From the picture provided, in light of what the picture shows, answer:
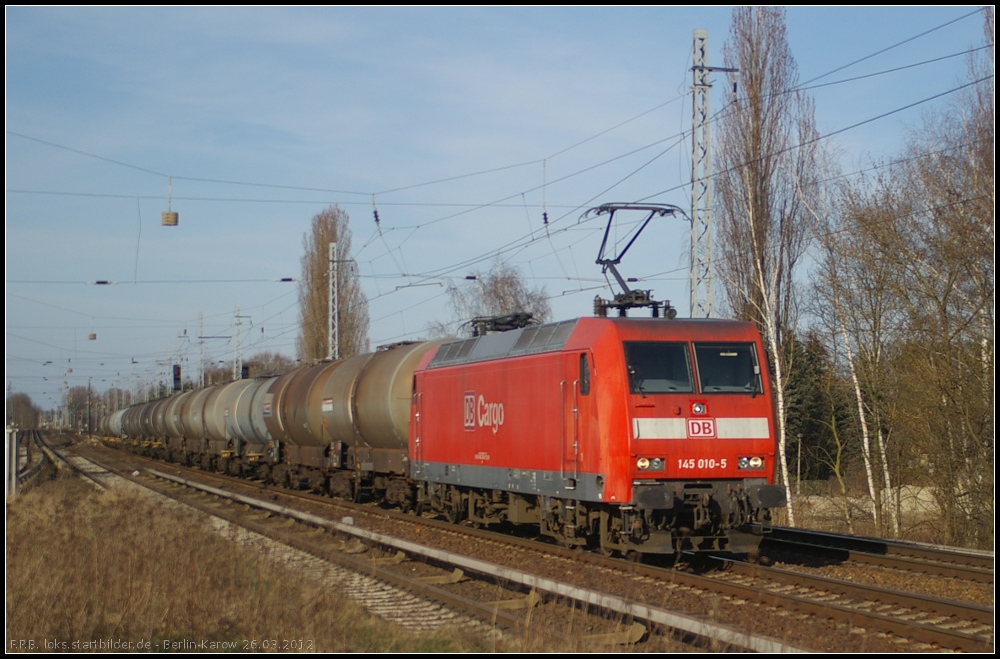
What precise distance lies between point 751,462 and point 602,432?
1987 millimetres

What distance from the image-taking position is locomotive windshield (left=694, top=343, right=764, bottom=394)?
42.5ft

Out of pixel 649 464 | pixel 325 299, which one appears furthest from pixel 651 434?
pixel 325 299

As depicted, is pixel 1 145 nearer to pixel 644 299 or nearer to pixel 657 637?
pixel 657 637

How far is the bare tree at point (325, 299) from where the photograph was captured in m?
56.1

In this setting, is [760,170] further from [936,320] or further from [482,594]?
[482,594]

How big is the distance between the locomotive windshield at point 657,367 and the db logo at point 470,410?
4.70 m

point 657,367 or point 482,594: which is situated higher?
point 657,367

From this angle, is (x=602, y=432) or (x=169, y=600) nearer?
(x=169, y=600)

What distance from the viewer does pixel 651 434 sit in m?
12.5

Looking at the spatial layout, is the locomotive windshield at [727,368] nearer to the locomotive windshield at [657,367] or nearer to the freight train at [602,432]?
the freight train at [602,432]

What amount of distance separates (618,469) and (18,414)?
6606 inches

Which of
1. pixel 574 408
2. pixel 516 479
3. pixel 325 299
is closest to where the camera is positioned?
pixel 574 408

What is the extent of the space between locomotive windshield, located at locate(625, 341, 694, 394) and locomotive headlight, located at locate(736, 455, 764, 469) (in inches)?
44.0

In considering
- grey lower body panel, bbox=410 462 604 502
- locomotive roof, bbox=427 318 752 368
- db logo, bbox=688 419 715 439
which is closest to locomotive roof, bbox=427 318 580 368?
locomotive roof, bbox=427 318 752 368
